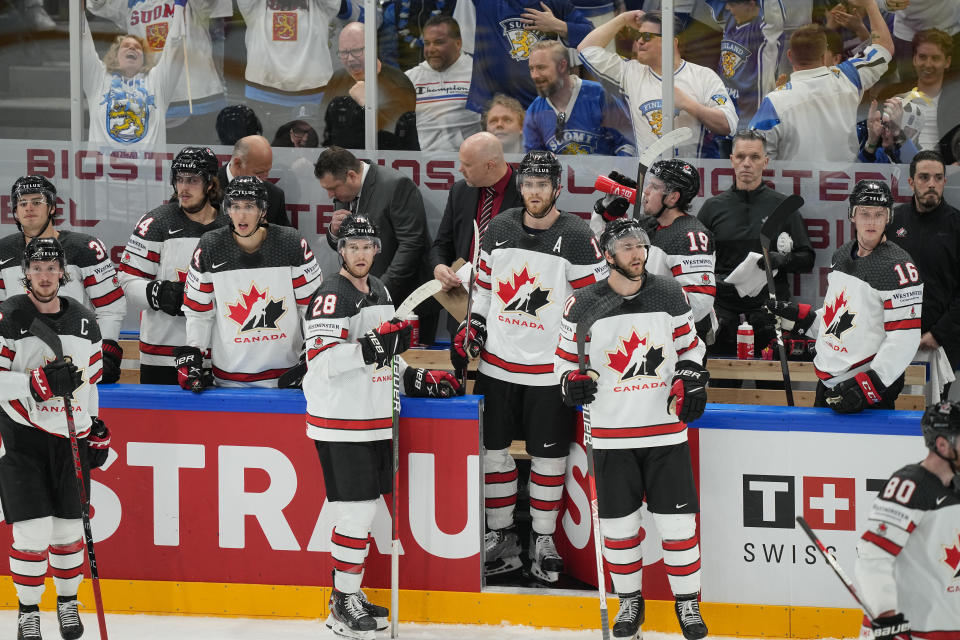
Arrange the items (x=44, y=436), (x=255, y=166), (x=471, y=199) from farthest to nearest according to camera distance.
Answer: (x=255, y=166) → (x=471, y=199) → (x=44, y=436)

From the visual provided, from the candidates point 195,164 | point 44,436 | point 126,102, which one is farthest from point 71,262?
point 126,102

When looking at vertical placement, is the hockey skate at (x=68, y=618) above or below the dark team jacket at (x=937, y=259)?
below

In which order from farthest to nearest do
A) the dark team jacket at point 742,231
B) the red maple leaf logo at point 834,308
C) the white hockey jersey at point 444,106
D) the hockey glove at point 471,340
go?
the white hockey jersey at point 444,106 → the dark team jacket at point 742,231 → the hockey glove at point 471,340 → the red maple leaf logo at point 834,308

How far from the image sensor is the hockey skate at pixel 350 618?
4.62m

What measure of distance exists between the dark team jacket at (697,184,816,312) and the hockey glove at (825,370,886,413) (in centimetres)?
123

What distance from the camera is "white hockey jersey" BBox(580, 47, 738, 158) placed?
592 cm

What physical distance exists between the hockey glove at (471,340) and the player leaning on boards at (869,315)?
4.25 ft

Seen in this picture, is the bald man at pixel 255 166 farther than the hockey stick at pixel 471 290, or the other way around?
the bald man at pixel 255 166

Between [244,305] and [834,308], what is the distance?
2267mm

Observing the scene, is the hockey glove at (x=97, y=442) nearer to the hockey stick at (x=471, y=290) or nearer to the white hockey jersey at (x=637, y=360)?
the hockey stick at (x=471, y=290)

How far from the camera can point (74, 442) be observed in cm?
450

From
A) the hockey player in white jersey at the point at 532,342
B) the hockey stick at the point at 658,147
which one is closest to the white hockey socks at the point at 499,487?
the hockey player in white jersey at the point at 532,342

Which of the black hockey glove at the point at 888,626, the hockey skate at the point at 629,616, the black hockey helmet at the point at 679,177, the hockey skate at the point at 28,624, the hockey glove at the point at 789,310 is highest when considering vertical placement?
the black hockey helmet at the point at 679,177

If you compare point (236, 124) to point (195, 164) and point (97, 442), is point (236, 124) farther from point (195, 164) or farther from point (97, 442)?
Result: point (97, 442)
